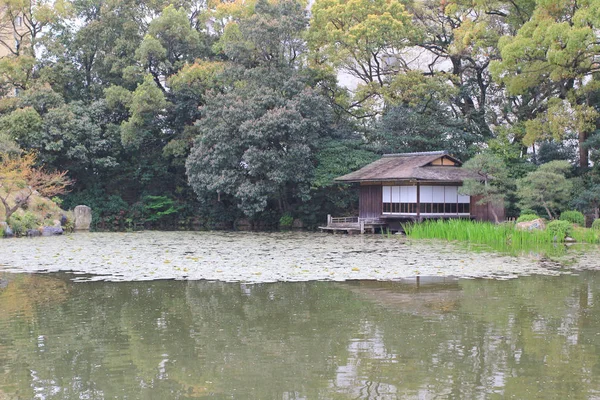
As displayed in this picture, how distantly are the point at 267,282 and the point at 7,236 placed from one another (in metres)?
13.8

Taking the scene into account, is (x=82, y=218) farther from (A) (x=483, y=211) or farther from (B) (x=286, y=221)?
(A) (x=483, y=211)

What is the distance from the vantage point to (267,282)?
35.7ft

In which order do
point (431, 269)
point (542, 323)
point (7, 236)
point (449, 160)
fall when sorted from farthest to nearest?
point (449, 160)
point (7, 236)
point (431, 269)
point (542, 323)

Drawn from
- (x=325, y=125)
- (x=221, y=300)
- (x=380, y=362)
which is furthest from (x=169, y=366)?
(x=325, y=125)

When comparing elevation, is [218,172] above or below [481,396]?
above

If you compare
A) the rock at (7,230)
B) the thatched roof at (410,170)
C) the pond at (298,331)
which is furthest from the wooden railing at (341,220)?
the pond at (298,331)

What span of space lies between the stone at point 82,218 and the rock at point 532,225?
58.9 feet

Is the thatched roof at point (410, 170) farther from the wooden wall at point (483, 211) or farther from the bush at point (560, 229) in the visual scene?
the bush at point (560, 229)

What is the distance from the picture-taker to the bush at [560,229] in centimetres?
1909

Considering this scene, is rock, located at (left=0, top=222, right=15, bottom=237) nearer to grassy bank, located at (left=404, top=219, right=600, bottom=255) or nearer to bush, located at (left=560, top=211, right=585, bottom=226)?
grassy bank, located at (left=404, top=219, right=600, bottom=255)

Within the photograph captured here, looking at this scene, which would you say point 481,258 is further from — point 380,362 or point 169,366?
point 169,366

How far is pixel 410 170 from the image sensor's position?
957 inches

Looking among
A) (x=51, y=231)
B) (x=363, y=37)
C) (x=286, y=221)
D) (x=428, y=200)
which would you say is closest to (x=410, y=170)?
(x=428, y=200)

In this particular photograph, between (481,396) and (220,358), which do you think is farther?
(220,358)
